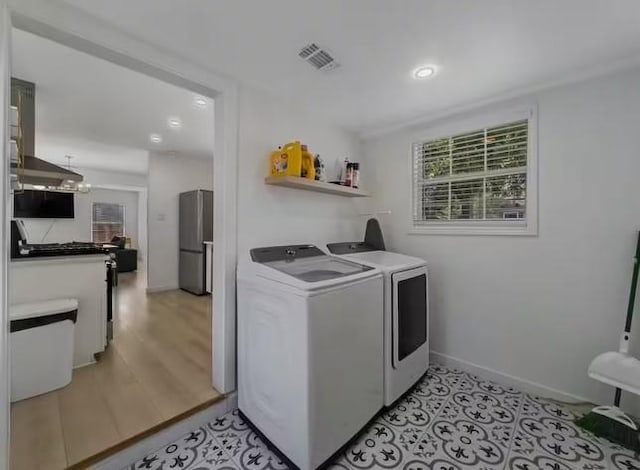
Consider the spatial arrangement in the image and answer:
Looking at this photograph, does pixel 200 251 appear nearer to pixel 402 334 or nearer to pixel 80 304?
pixel 80 304

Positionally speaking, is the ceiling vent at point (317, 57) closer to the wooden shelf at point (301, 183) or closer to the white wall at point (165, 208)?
the wooden shelf at point (301, 183)

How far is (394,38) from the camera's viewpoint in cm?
152

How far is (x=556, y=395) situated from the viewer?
196 cm

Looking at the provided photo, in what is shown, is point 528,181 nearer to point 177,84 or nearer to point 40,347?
point 177,84

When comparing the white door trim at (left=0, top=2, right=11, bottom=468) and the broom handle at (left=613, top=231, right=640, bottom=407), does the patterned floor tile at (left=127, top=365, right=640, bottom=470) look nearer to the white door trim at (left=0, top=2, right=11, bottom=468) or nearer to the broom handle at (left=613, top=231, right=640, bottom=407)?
the broom handle at (left=613, top=231, right=640, bottom=407)

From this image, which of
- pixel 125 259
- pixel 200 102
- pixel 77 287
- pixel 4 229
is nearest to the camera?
pixel 4 229

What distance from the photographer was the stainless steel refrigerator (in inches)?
179

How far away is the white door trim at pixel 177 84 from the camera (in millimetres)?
1173

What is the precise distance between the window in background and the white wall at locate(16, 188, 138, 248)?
6.96 metres

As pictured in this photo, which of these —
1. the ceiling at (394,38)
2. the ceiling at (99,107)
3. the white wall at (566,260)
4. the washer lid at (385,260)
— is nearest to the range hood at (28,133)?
the ceiling at (99,107)

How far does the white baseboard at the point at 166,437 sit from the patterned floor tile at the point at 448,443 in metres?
0.03

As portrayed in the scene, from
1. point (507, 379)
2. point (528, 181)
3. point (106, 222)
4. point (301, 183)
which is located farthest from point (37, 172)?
point (106, 222)

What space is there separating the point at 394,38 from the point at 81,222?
8931 millimetres

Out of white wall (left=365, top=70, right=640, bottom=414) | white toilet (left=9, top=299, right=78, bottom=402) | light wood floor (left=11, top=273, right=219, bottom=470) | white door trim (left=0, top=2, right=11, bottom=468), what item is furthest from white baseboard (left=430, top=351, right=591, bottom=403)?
white toilet (left=9, top=299, right=78, bottom=402)
